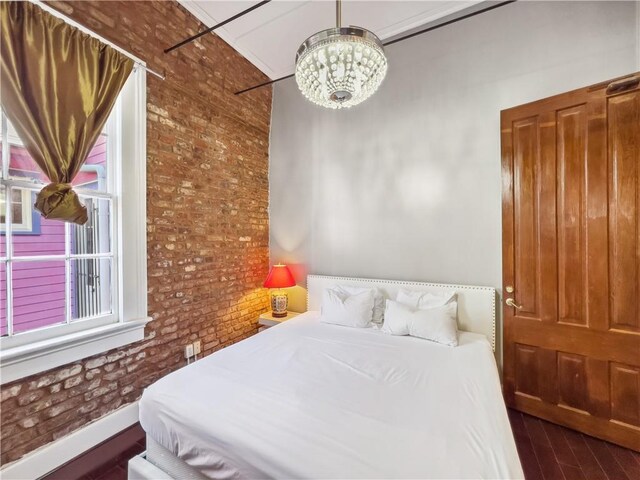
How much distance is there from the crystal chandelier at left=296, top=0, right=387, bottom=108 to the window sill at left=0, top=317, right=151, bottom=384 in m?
2.06

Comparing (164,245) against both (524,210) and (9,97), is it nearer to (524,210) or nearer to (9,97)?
(9,97)

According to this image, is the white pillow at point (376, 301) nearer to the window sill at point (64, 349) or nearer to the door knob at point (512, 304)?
the door knob at point (512, 304)

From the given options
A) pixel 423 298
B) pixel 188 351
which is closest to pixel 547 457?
pixel 423 298

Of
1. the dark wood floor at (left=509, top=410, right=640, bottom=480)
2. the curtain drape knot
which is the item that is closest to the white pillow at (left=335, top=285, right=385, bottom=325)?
the dark wood floor at (left=509, top=410, right=640, bottom=480)

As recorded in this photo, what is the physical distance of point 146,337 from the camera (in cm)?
222

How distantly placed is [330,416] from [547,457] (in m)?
1.64

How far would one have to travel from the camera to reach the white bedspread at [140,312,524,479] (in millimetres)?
1032

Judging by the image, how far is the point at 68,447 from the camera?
1750mm

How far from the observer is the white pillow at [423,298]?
2.41 metres

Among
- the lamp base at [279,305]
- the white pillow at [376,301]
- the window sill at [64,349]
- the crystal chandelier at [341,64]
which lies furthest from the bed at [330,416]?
the crystal chandelier at [341,64]

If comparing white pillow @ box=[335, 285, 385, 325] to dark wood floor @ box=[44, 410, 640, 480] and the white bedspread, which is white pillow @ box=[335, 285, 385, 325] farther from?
dark wood floor @ box=[44, 410, 640, 480]

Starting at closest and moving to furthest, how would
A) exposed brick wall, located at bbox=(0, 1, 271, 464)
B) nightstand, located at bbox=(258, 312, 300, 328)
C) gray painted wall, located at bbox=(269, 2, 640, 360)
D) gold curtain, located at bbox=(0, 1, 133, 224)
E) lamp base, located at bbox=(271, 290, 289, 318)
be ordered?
gold curtain, located at bbox=(0, 1, 133, 224) < exposed brick wall, located at bbox=(0, 1, 271, 464) < gray painted wall, located at bbox=(269, 2, 640, 360) < nightstand, located at bbox=(258, 312, 300, 328) < lamp base, located at bbox=(271, 290, 289, 318)

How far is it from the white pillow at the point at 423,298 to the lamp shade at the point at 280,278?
123cm

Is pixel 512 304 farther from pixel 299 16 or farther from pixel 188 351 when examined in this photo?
pixel 299 16
